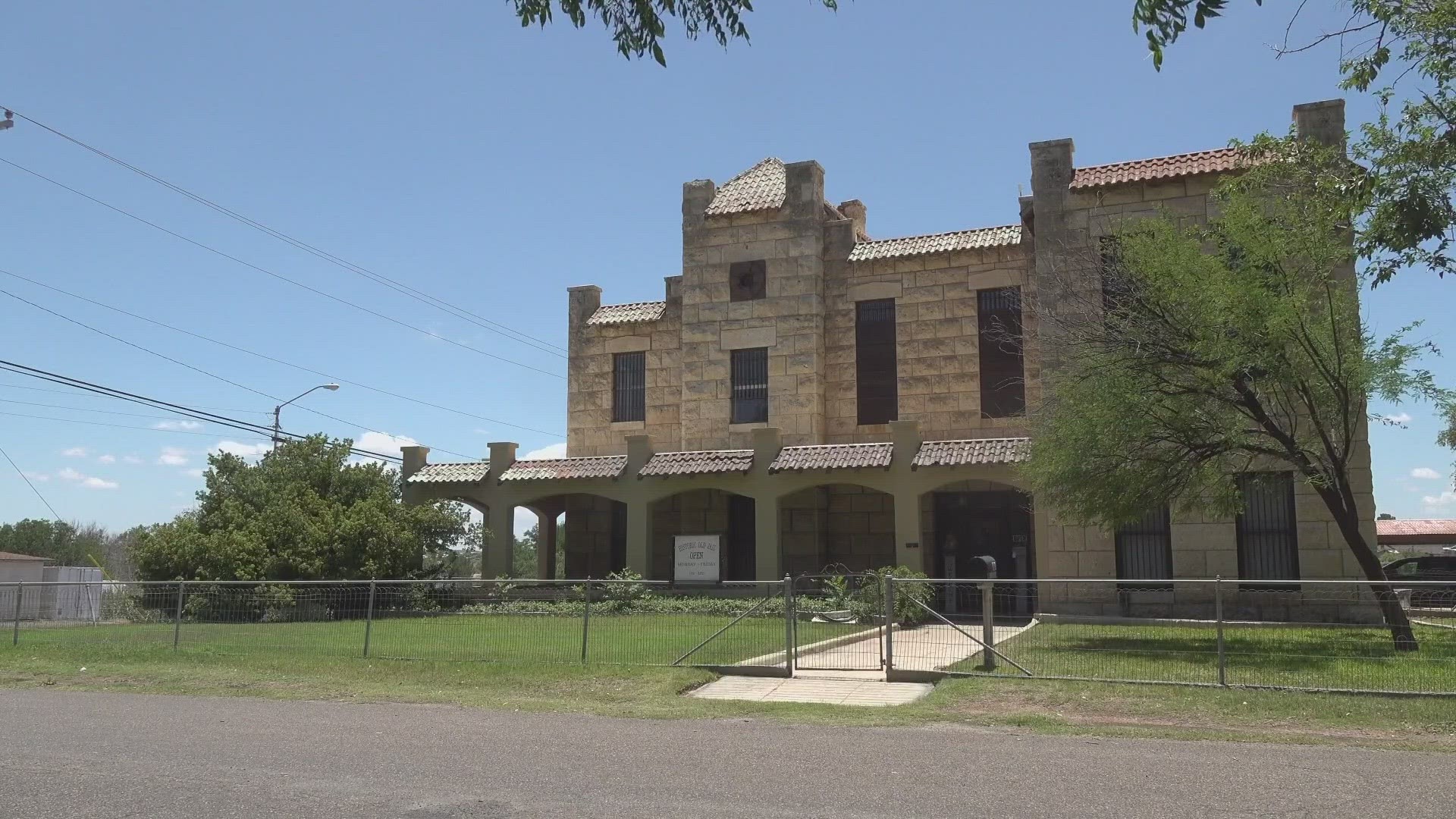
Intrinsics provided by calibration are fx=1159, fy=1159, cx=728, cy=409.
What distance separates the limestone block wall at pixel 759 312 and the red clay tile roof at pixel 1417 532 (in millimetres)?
23465

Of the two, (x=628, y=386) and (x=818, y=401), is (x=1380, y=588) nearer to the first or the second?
(x=818, y=401)

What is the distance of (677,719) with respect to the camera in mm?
12656

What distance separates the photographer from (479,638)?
1747cm

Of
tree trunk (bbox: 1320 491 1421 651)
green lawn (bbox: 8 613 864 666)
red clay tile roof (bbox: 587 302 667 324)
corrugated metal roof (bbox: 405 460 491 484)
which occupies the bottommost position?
green lawn (bbox: 8 613 864 666)

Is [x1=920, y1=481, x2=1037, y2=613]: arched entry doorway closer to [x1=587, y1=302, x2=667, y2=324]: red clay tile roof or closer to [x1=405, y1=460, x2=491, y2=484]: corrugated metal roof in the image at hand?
[x1=587, y1=302, x2=667, y2=324]: red clay tile roof

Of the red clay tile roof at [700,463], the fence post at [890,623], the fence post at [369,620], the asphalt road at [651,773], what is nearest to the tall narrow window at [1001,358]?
the red clay tile roof at [700,463]

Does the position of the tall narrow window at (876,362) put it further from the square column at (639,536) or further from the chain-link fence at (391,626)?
the chain-link fence at (391,626)

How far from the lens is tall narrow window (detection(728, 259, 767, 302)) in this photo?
30.2m

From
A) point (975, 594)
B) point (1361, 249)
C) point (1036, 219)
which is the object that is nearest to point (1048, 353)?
point (1036, 219)

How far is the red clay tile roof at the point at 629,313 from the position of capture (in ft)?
106

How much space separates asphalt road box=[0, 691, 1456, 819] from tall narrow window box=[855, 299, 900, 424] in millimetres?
17697

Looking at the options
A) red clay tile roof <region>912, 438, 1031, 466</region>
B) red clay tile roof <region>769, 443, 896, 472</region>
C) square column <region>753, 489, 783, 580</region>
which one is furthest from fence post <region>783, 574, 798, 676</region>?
square column <region>753, 489, 783, 580</region>

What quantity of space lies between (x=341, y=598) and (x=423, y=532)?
10.2 meters

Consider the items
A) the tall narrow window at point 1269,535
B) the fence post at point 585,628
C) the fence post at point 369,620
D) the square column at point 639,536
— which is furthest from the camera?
the square column at point 639,536
